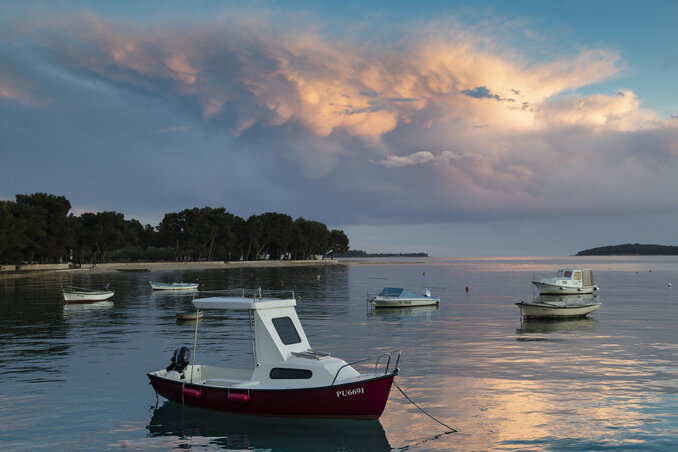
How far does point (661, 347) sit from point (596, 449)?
23579 mm

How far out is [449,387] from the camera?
26.1m

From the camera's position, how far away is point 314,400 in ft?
64.6

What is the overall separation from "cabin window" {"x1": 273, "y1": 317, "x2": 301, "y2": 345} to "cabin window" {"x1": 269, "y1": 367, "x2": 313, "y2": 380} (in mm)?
Result: 1205

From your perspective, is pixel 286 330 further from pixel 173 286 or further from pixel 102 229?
pixel 102 229

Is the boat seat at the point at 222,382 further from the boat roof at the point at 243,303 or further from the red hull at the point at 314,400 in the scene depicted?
the boat roof at the point at 243,303

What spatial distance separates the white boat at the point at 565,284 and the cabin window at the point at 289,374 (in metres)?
65.5

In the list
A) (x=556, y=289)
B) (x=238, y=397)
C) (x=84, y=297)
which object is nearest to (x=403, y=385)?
(x=238, y=397)

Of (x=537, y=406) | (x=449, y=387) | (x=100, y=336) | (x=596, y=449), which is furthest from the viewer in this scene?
(x=100, y=336)

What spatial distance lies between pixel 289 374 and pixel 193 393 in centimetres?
398

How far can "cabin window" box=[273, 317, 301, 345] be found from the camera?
850 inches

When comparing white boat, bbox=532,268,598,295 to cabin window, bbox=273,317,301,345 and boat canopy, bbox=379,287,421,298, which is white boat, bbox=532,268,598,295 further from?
cabin window, bbox=273,317,301,345

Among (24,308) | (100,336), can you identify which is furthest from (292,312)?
(24,308)

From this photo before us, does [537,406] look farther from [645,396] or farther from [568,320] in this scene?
[568,320]

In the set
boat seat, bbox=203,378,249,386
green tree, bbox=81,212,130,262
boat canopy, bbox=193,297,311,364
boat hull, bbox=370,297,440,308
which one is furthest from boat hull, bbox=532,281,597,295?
green tree, bbox=81,212,130,262
